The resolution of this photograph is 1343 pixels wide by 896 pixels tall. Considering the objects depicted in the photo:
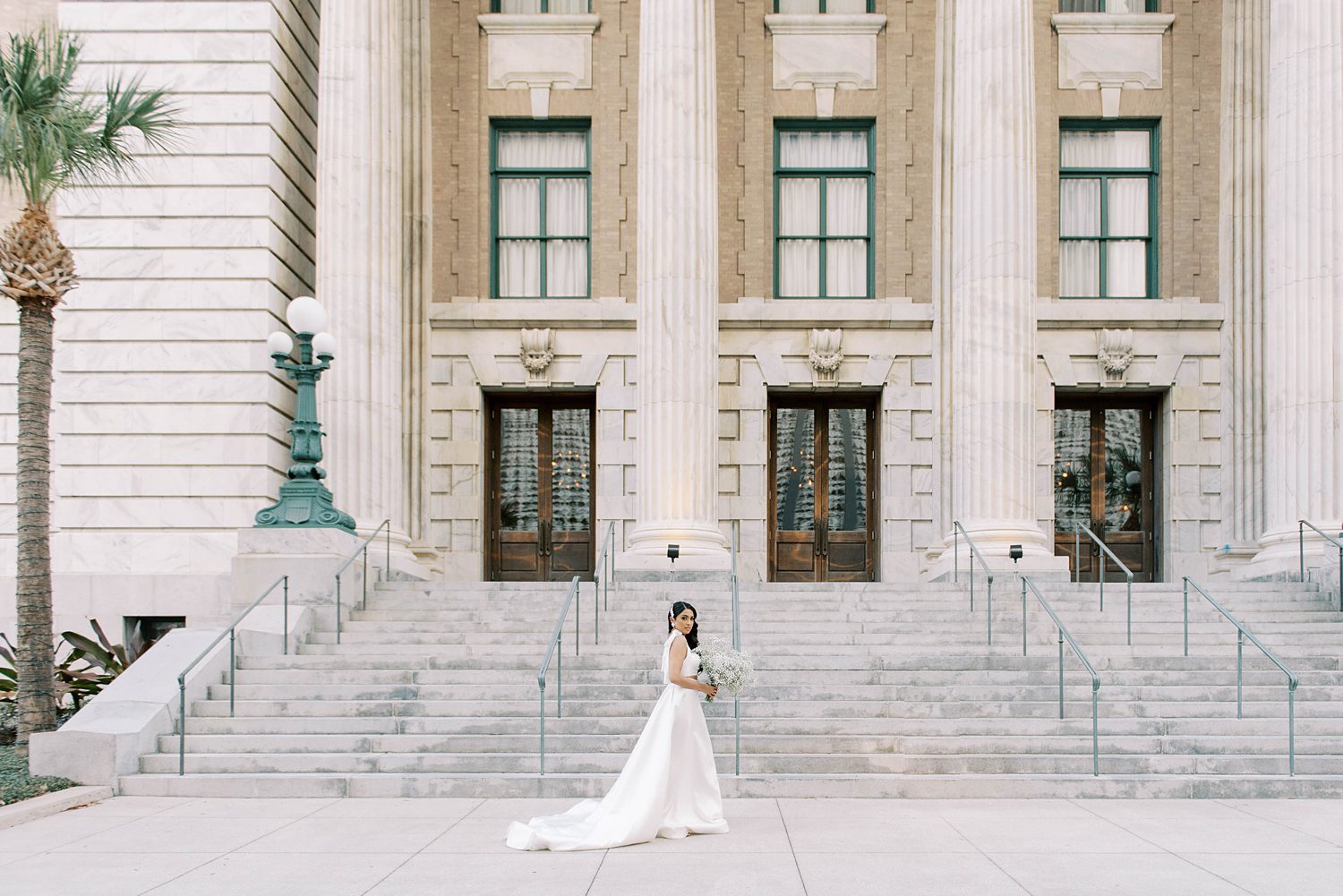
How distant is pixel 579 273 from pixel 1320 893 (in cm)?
1823

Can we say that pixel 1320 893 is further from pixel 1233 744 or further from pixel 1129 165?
pixel 1129 165

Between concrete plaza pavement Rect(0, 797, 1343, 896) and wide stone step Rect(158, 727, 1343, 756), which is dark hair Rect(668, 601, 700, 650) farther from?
wide stone step Rect(158, 727, 1343, 756)

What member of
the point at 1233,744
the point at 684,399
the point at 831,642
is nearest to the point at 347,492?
the point at 684,399

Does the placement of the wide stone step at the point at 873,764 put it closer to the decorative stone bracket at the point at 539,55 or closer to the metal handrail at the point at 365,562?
the metal handrail at the point at 365,562

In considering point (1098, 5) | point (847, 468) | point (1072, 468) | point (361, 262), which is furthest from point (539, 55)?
point (1072, 468)

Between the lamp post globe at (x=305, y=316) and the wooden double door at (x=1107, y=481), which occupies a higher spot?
the lamp post globe at (x=305, y=316)

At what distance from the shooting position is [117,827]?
428 inches

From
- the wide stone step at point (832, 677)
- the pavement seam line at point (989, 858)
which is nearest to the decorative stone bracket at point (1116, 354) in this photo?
the wide stone step at point (832, 677)

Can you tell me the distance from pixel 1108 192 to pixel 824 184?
17.0 feet

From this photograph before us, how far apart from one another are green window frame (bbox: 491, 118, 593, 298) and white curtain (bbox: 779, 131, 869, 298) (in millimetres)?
3535

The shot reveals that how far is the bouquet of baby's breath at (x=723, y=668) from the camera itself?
10.5m

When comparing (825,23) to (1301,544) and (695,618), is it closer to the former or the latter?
(1301,544)

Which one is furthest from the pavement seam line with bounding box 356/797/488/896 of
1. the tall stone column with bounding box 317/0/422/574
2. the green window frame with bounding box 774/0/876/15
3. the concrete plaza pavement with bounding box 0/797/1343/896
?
the green window frame with bounding box 774/0/876/15

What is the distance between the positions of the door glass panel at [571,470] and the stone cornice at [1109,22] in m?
11.1
